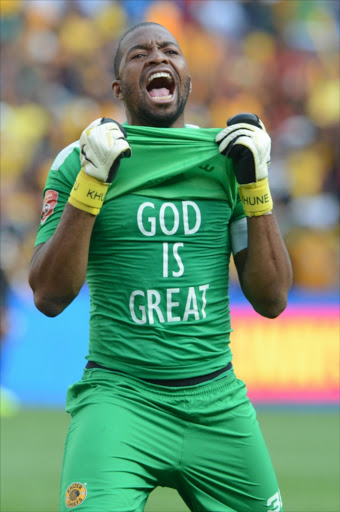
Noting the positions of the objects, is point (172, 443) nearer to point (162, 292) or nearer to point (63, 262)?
point (162, 292)

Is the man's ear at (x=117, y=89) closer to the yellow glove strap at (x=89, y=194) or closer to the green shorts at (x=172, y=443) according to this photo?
the yellow glove strap at (x=89, y=194)

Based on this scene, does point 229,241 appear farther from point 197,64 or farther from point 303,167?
point 197,64

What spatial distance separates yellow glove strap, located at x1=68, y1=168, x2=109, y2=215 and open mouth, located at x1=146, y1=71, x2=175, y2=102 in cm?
61

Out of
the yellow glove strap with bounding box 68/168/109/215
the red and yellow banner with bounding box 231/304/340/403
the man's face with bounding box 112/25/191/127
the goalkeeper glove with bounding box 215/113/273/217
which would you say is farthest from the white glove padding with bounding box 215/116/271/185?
the red and yellow banner with bounding box 231/304/340/403

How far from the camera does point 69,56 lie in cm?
1419

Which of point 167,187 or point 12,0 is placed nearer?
point 167,187

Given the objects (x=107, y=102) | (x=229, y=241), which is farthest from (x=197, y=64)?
(x=229, y=241)

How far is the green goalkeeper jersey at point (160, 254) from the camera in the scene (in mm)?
3459

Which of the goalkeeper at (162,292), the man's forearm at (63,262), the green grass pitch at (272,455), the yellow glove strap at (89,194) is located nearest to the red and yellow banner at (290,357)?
the green grass pitch at (272,455)

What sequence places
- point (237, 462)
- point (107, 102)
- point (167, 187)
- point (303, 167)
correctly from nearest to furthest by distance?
point (237, 462), point (167, 187), point (303, 167), point (107, 102)

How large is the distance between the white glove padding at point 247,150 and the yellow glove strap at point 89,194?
0.54m

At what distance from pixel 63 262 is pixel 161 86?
→ 97 centimetres

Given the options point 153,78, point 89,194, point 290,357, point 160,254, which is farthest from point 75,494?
point 290,357

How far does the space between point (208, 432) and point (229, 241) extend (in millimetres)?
806
